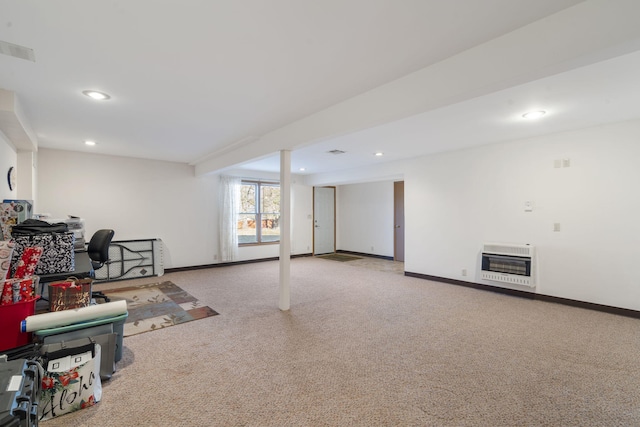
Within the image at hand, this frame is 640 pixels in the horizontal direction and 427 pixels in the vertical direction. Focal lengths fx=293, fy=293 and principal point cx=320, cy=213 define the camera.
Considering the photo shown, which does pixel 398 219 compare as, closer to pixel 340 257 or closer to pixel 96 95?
pixel 340 257

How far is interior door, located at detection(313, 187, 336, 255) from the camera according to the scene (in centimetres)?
880

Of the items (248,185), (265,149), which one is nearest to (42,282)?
(265,149)

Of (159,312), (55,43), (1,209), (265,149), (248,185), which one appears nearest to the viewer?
(55,43)

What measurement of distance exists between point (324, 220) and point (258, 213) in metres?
2.20

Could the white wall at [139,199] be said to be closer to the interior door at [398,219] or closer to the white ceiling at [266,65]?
the white ceiling at [266,65]

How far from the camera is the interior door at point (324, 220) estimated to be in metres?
8.80

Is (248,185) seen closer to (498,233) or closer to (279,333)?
(279,333)

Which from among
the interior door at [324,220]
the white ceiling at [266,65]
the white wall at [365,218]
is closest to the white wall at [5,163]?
the white ceiling at [266,65]

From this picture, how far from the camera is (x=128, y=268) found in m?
5.75

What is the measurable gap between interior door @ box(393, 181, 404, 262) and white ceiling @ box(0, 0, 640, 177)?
3877 millimetres

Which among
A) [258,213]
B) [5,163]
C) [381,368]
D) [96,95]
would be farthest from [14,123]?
[258,213]

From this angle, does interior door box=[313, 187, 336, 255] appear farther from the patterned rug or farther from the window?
the patterned rug

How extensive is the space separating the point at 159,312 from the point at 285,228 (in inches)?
77.5

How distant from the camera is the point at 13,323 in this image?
2.03 metres
